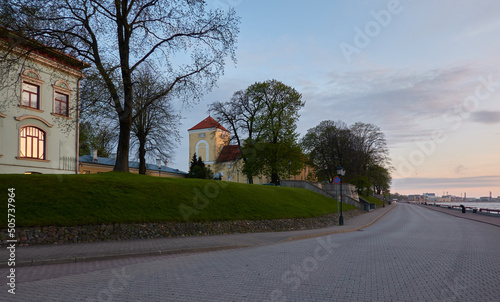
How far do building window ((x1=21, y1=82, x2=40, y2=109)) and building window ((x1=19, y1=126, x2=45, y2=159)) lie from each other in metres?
1.92

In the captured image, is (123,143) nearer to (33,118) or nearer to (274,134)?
(33,118)

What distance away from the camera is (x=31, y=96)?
26016mm

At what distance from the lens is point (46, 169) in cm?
2684

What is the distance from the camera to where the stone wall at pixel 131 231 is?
1098 centimetres

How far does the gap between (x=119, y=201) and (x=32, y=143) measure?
1702cm

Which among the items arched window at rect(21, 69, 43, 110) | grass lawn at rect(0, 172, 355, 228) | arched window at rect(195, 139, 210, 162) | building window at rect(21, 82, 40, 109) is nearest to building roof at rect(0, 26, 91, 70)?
grass lawn at rect(0, 172, 355, 228)

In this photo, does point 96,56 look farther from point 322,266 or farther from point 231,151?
point 231,151

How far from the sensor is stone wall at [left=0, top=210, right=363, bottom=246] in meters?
11.0

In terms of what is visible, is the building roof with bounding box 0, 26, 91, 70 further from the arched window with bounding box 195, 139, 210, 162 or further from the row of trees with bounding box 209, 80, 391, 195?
the arched window with bounding box 195, 139, 210, 162

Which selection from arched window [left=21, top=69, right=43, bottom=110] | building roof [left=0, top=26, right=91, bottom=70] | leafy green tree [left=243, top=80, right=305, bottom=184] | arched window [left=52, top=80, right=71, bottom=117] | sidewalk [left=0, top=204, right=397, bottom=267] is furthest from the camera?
leafy green tree [left=243, top=80, right=305, bottom=184]

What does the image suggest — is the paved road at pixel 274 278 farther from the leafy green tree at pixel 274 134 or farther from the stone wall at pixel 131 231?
the leafy green tree at pixel 274 134

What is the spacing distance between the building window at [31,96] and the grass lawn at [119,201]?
1335 centimetres

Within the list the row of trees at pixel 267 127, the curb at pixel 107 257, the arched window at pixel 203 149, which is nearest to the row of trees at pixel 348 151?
the row of trees at pixel 267 127

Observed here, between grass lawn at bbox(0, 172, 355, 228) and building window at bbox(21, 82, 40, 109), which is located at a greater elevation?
building window at bbox(21, 82, 40, 109)
